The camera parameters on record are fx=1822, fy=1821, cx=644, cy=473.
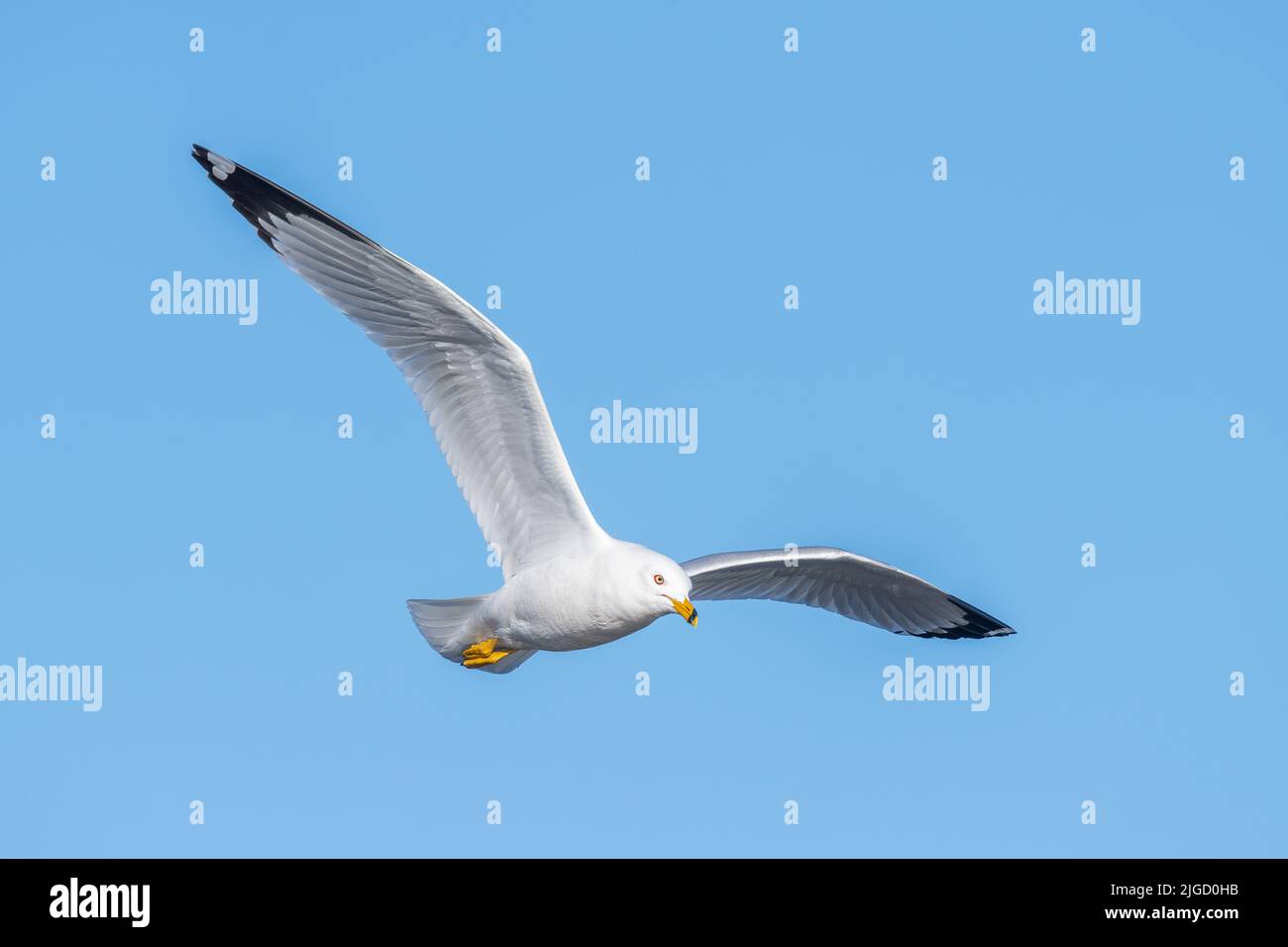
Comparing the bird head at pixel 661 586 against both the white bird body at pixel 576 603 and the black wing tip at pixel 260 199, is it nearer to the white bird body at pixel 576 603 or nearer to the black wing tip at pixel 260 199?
the white bird body at pixel 576 603

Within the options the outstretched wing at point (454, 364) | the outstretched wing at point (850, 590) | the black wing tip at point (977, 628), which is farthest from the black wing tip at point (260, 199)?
the black wing tip at point (977, 628)

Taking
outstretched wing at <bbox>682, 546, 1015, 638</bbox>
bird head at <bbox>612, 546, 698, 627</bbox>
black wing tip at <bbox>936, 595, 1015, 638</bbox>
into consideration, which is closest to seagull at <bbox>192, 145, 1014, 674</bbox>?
bird head at <bbox>612, 546, 698, 627</bbox>

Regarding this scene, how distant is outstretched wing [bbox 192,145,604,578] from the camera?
1142 centimetres

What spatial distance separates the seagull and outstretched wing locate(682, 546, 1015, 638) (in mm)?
1005

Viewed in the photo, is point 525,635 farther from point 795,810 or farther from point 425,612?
point 795,810

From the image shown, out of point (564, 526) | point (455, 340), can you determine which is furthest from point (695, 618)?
point (455, 340)

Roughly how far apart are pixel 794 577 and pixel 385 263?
443 cm

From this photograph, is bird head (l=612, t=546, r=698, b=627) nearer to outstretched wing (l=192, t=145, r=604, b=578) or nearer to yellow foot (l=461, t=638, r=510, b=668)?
outstretched wing (l=192, t=145, r=604, b=578)

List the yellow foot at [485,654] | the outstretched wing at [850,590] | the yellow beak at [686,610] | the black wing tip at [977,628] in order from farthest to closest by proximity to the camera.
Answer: the black wing tip at [977,628] → the outstretched wing at [850,590] → the yellow foot at [485,654] → the yellow beak at [686,610]

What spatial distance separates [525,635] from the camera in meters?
11.9

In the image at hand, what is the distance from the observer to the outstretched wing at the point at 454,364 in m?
11.4

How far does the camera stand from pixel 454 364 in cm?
1168

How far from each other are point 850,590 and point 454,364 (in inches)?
169

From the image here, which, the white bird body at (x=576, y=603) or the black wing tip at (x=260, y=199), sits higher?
the black wing tip at (x=260, y=199)
